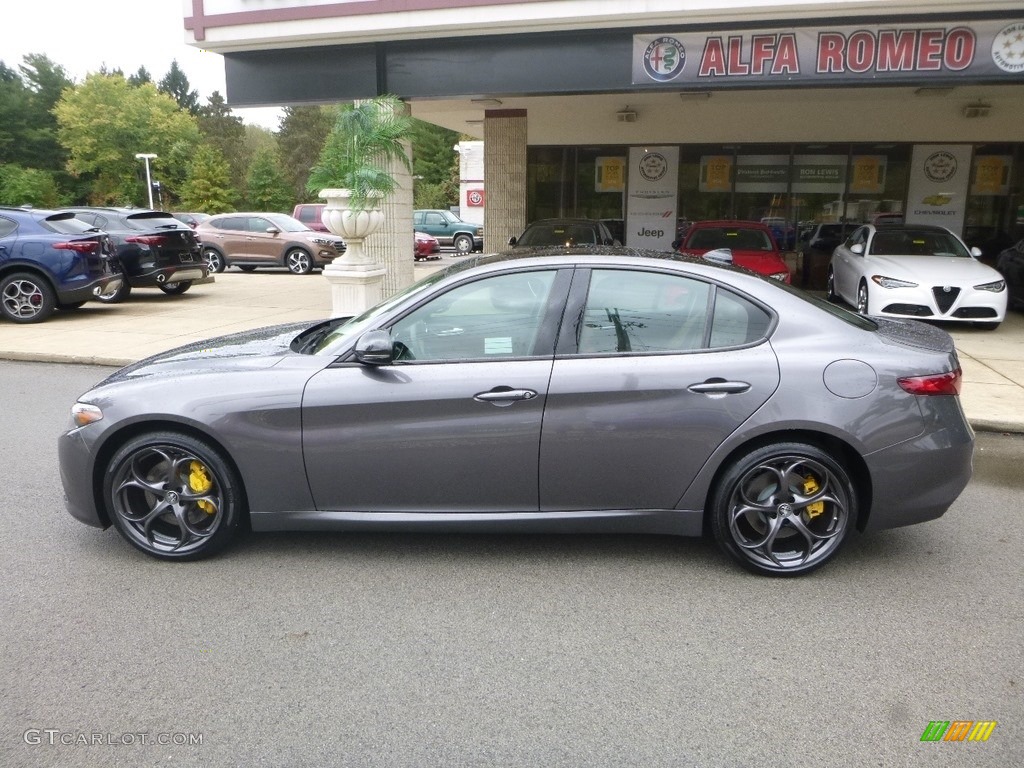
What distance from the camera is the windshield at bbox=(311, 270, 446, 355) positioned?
13.1 ft

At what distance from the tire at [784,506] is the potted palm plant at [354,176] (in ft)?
24.8

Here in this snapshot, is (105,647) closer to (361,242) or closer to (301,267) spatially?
(361,242)

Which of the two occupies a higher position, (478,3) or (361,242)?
(478,3)

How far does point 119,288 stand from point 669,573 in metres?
11.7

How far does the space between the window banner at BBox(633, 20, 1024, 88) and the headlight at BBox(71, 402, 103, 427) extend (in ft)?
27.8

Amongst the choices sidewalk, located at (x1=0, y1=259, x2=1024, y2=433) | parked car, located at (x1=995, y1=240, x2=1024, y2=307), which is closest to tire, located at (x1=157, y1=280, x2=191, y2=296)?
sidewalk, located at (x1=0, y1=259, x2=1024, y2=433)

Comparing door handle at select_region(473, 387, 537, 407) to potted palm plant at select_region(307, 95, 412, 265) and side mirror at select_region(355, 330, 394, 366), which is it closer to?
side mirror at select_region(355, 330, 394, 366)

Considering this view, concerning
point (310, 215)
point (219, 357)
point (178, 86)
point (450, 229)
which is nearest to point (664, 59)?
point (219, 357)

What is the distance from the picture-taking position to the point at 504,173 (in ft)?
60.6

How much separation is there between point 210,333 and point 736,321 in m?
8.58

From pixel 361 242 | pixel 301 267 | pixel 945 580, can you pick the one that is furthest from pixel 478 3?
pixel 301 267

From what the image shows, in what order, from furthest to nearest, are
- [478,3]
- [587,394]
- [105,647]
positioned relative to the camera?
[478,3] < [587,394] < [105,647]

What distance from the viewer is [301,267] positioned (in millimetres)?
20953

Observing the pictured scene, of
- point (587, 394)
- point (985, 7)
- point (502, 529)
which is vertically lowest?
point (502, 529)
